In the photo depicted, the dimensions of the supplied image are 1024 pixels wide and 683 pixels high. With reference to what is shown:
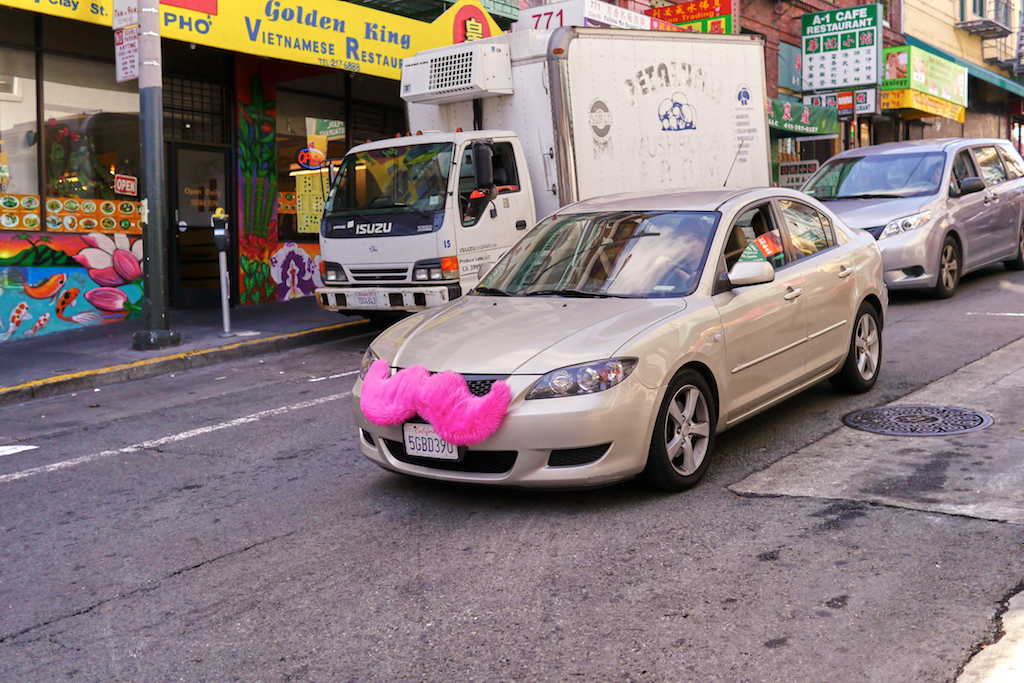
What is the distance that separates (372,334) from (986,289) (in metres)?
7.71

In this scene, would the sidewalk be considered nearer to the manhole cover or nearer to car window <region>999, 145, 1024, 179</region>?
the manhole cover

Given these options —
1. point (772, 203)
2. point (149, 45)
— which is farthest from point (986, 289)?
point (149, 45)

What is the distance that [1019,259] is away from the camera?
13992 mm

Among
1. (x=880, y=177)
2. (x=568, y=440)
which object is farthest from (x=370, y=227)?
(x=568, y=440)

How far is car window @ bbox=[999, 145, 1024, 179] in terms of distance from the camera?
13.5 meters

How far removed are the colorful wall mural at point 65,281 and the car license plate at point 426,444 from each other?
8810 mm

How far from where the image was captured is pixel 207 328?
41.7ft

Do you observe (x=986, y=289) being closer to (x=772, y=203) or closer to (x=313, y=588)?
(x=772, y=203)

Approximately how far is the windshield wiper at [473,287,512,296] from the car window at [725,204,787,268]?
53.3 inches

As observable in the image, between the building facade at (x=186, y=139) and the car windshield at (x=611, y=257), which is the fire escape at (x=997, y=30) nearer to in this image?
the building facade at (x=186, y=139)

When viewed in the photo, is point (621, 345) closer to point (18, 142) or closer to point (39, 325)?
point (39, 325)

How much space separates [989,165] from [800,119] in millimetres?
9830

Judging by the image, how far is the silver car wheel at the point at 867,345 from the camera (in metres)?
7.17

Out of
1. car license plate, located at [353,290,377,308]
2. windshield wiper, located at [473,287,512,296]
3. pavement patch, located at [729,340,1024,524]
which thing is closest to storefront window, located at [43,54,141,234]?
car license plate, located at [353,290,377,308]
